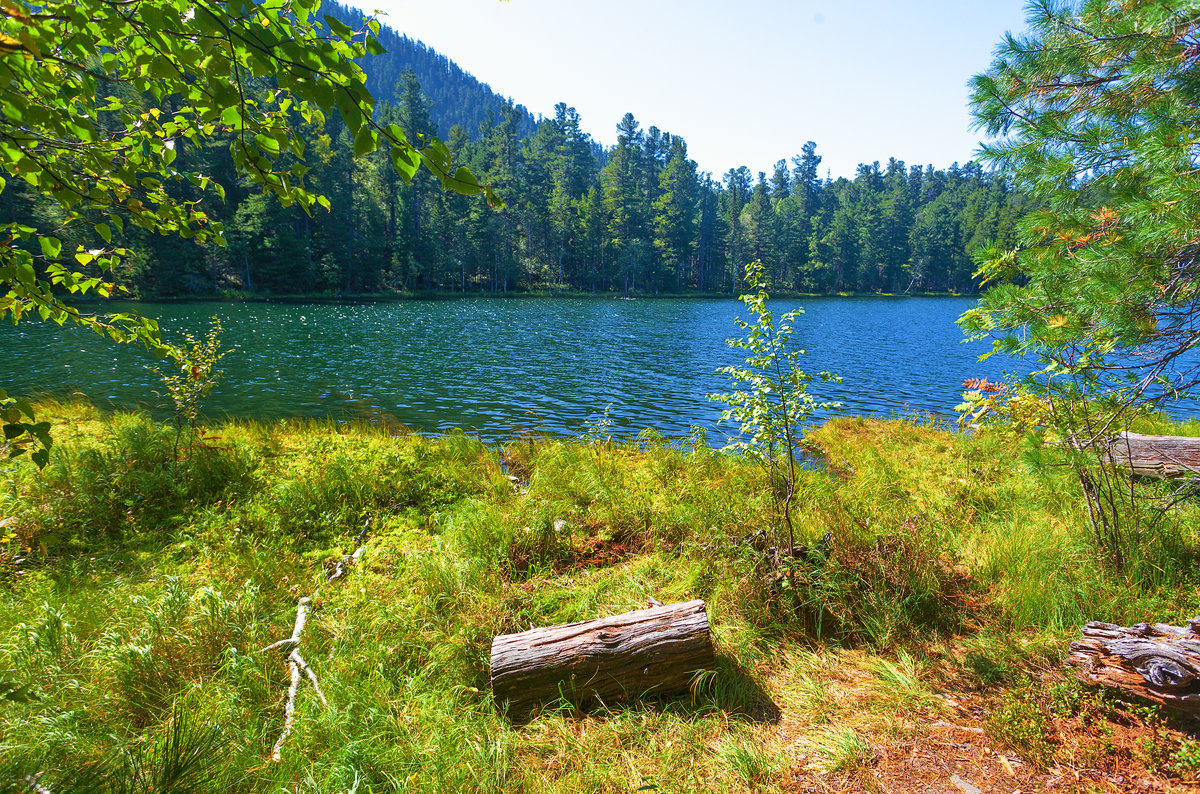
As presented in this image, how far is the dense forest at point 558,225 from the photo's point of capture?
46656 millimetres

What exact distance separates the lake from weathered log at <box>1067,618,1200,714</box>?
27.2 ft

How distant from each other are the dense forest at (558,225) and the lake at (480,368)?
9.94 meters

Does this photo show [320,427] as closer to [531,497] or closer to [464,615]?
[531,497]

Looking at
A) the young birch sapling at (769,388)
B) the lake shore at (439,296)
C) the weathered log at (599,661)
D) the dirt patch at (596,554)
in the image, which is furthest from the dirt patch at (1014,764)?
the lake shore at (439,296)

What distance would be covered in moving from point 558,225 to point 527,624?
70302 millimetres

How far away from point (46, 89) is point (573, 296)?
65.3 metres

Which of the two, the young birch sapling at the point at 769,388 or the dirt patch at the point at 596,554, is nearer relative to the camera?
the young birch sapling at the point at 769,388

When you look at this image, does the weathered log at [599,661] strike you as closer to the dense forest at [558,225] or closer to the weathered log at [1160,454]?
the weathered log at [1160,454]

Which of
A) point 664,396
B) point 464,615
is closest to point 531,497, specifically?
point 464,615

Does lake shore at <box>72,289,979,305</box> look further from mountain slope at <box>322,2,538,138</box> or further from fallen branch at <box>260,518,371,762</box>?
mountain slope at <box>322,2,538,138</box>

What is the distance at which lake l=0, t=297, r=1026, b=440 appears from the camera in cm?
1449

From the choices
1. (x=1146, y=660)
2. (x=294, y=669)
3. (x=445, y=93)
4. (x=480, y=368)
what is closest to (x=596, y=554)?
(x=294, y=669)

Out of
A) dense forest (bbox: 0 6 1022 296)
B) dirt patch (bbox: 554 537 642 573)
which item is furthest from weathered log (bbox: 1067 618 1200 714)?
dense forest (bbox: 0 6 1022 296)

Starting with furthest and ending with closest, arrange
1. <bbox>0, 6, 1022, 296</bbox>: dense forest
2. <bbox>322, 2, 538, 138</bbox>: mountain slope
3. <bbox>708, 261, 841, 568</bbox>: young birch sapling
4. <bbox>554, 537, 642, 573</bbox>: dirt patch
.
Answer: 1. <bbox>322, 2, 538, 138</bbox>: mountain slope
2. <bbox>0, 6, 1022, 296</bbox>: dense forest
3. <bbox>554, 537, 642, 573</bbox>: dirt patch
4. <bbox>708, 261, 841, 568</bbox>: young birch sapling
